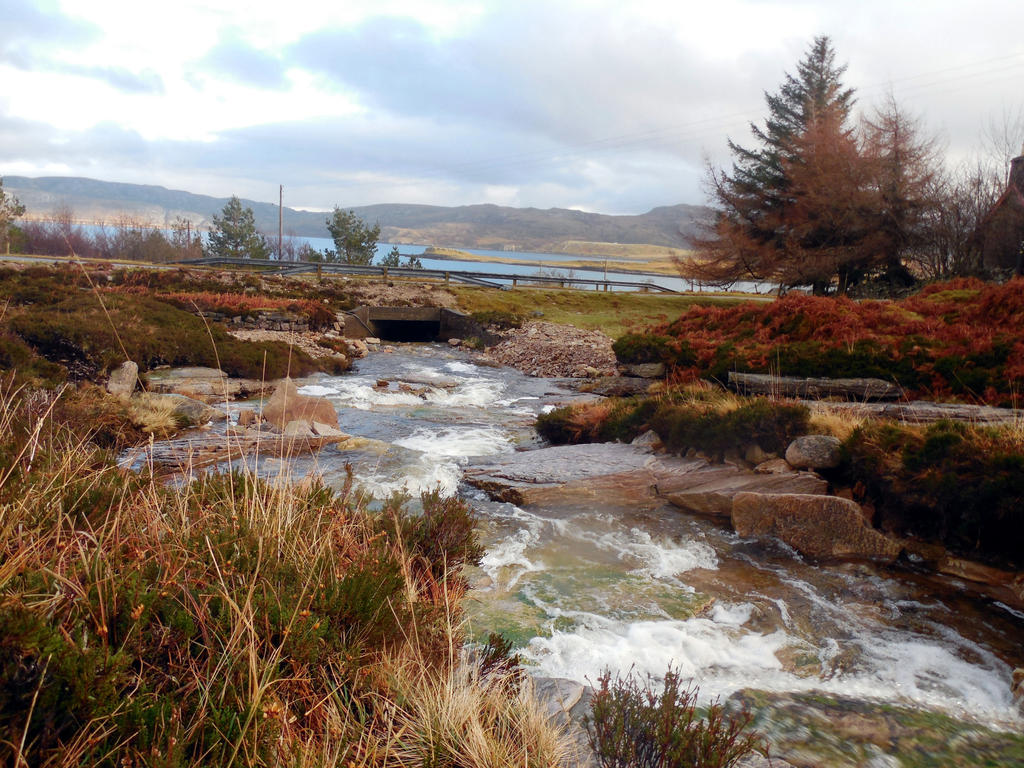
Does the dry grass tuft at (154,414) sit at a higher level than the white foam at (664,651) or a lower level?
higher

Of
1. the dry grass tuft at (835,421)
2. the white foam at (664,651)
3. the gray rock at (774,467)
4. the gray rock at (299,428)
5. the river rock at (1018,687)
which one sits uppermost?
the dry grass tuft at (835,421)

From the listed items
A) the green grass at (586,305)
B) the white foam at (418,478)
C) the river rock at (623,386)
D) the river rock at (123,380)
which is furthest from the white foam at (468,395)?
the green grass at (586,305)

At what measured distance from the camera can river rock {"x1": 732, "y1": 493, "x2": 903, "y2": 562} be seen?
661cm

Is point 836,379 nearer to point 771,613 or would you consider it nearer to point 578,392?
point 771,613

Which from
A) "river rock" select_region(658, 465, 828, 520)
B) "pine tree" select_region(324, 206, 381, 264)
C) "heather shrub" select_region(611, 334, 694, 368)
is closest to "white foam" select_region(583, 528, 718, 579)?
"river rock" select_region(658, 465, 828, 520)

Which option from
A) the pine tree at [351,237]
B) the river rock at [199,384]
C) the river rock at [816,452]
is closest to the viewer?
the river rock at [816,452]

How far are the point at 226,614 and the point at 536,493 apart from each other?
5.56m

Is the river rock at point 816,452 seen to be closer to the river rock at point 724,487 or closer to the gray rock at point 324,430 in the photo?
the river rock at point 724,487

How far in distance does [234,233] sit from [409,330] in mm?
41596

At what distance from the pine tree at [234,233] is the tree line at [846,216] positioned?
4660 cm

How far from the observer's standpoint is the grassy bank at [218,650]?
2.23 meters

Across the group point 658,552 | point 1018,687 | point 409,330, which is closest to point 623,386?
point 658,552

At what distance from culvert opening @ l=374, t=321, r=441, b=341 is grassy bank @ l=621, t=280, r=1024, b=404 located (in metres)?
18.6

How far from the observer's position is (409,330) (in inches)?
1266
